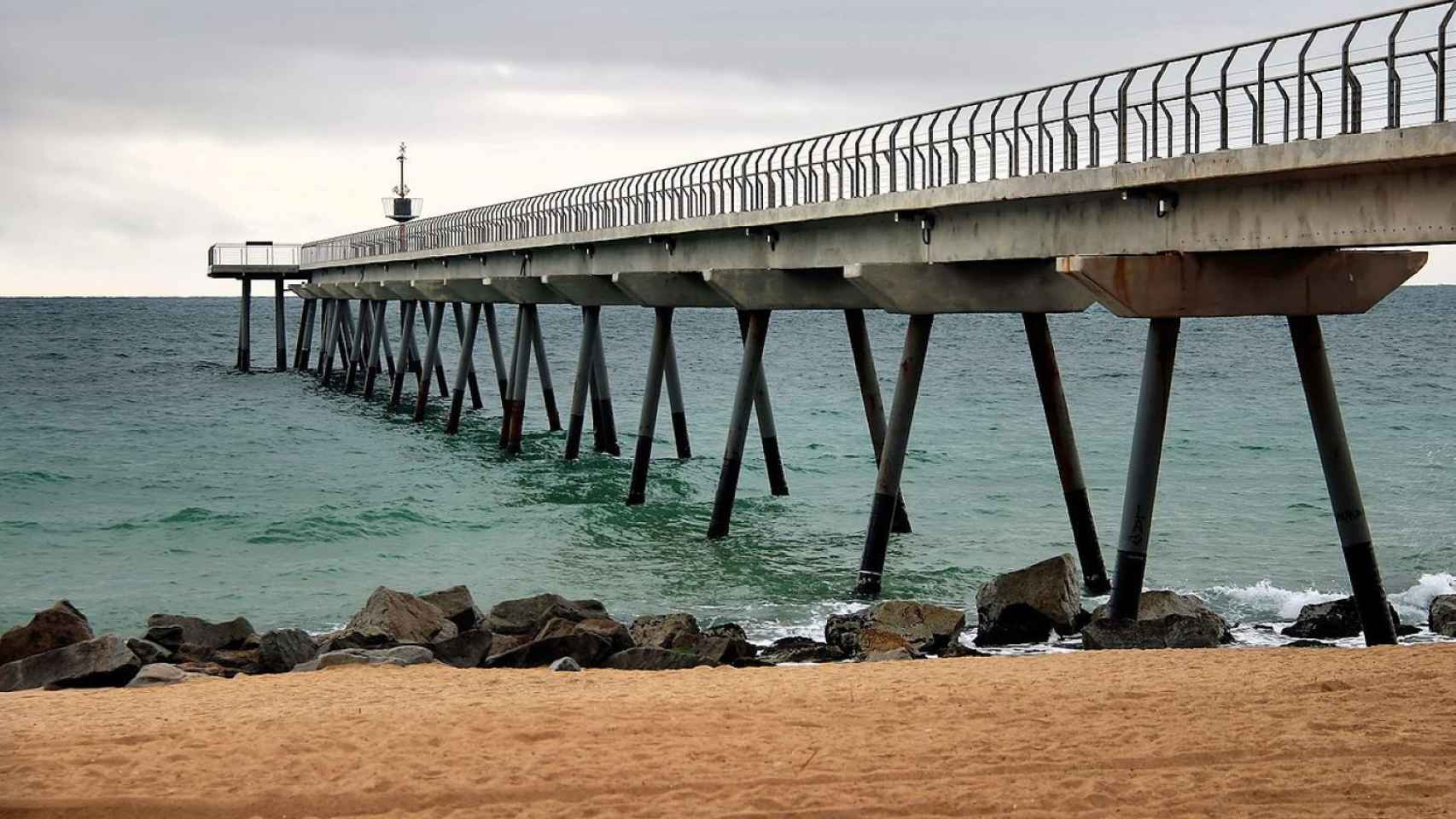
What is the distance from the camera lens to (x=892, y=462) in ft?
73.4

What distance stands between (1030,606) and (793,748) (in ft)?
23.9

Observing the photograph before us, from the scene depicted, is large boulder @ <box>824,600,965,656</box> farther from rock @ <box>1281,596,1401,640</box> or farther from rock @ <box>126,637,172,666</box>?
rock @ <box>126,637,172,666</box>

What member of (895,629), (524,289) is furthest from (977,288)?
(524,289)

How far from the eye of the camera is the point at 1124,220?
696 inches

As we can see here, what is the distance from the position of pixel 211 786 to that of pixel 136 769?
69 cm

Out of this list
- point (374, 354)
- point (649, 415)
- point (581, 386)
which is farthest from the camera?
point (374, 354)

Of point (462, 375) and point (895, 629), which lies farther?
point (462, 375)

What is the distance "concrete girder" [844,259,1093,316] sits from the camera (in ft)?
70.2

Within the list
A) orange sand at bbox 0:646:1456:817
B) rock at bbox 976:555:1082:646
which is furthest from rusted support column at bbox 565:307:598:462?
orange sand at bbox 0:646:1456:817

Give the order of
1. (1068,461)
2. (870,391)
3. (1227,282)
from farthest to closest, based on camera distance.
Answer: (870,391)
(1068,461)
(1227,282)

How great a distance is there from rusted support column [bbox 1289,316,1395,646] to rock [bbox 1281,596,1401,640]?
70 centimetres

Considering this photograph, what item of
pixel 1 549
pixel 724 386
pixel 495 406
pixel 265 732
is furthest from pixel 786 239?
pixel 724 386

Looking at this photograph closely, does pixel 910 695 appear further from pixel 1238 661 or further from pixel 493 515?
pixel 493 515

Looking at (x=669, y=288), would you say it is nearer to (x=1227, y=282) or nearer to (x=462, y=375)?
(x=1227, y=282)
